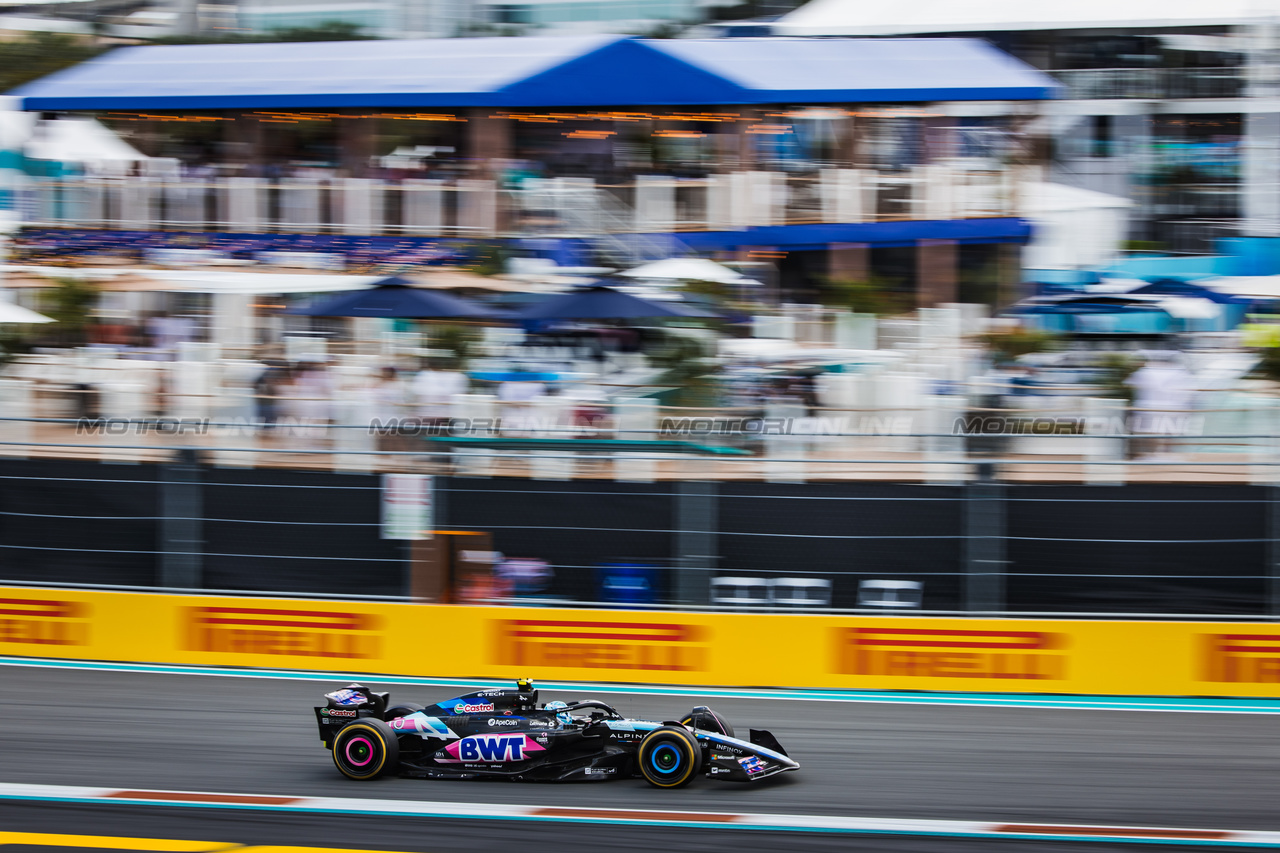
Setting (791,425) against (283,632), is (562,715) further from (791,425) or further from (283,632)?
(791,425)

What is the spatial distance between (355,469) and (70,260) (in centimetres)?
888

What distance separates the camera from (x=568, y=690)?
33.4ft

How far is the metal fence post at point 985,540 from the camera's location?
1023cm

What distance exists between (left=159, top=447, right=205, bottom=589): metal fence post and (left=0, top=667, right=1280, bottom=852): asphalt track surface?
108 cm

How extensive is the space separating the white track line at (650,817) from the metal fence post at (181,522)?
3530 mm

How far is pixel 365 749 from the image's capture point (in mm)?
7758

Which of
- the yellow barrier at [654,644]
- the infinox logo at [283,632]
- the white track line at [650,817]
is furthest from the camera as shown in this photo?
the infinox logo at [283,632]

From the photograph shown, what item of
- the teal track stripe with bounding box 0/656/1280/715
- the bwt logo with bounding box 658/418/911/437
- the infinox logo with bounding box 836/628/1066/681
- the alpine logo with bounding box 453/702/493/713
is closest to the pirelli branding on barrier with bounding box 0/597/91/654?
the teal track stripe with bounding box 0/656/1280/715

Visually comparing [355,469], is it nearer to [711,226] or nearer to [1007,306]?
[711,226]

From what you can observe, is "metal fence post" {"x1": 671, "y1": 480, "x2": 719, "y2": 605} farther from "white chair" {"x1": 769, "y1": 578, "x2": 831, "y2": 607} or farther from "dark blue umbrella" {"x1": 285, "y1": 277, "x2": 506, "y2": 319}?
"dark blue umbrella" {"x1": 285, "y1": 277, "x2": 506, "y2": 319}

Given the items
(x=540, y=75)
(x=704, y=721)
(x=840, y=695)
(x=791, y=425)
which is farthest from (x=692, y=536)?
(x=540, y=75)

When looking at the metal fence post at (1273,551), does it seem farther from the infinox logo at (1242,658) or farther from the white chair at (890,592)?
the white chair at (890,592)

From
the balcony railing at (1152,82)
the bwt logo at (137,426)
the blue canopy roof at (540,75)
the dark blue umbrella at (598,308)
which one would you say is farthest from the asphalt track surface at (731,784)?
the balcony railing at (1152,82)

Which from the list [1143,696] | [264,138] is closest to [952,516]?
[1143,696]
